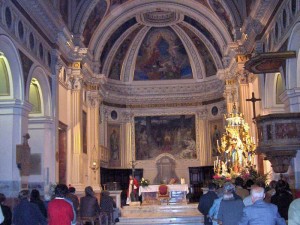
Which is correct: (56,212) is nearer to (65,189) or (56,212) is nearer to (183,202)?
(65,189)

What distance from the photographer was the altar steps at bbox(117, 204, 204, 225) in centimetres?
1499

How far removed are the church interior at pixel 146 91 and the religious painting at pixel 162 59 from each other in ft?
0.19

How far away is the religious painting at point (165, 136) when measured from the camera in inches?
1022

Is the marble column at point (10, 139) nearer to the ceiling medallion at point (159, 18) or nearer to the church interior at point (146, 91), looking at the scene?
the church interior at point (146, 91)

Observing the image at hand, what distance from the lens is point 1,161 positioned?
39.3ft

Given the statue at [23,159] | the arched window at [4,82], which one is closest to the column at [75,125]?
the statue at [23,159]

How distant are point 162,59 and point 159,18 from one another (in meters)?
2.60

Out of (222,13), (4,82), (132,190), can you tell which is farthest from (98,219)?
(222,13)

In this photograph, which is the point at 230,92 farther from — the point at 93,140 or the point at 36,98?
the point at 36,98

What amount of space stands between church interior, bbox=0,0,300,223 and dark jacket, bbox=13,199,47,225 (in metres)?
4.59


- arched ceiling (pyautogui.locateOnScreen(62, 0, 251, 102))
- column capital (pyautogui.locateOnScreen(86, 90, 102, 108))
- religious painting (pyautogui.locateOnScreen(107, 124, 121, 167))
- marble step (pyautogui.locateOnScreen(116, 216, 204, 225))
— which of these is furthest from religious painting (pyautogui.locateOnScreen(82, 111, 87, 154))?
marble step (pyautogui.locateOnScreen(116, 216, 204, 225))

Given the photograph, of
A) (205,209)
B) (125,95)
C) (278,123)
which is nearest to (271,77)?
(278,123)

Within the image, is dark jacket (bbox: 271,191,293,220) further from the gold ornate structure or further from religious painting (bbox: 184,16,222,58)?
religious painting (bbox: 184,16,222,58)

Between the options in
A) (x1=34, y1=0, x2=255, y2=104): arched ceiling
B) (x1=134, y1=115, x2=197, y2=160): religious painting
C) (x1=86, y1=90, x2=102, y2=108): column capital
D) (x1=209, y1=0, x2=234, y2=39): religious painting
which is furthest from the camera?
(x1=134, y1=115, x2=197, y2=160): religious painting
